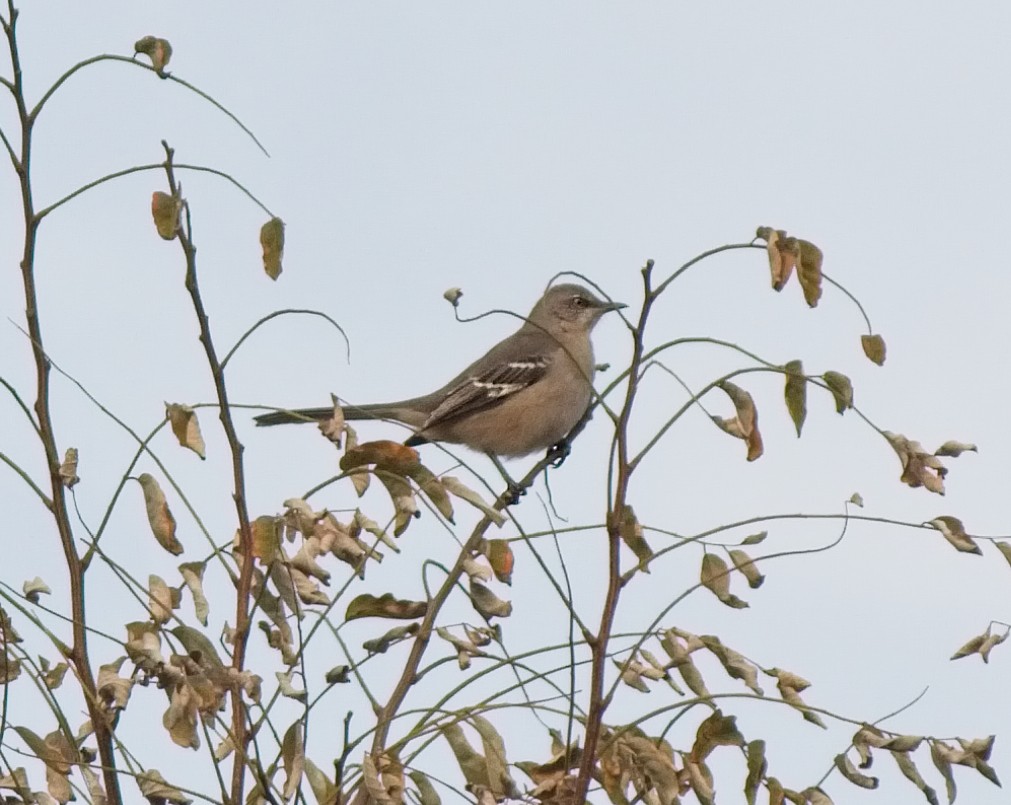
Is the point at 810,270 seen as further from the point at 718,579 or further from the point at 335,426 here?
the point at 335,426

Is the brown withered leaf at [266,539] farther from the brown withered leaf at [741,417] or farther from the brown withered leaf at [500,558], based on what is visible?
the brown withered leaf at [741,417]

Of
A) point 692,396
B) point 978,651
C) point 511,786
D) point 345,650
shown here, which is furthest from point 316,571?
point 978,651

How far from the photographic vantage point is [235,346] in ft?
7.84

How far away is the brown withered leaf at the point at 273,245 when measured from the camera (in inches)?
100

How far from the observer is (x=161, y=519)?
2512 mm

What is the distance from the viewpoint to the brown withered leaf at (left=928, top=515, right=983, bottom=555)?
2.37m

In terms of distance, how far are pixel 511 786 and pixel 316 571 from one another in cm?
50

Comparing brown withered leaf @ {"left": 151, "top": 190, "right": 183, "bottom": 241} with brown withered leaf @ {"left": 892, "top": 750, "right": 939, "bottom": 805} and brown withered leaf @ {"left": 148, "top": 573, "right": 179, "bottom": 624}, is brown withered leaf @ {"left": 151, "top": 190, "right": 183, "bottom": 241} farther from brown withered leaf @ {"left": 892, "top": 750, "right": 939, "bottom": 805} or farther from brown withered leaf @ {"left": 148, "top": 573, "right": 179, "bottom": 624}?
brown withered leaf @ {"left": 892, "top": 750, "right": 939, "bottom": 805}

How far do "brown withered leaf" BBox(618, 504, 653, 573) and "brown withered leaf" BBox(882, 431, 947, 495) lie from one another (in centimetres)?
48

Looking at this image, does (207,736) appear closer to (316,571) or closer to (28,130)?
(316,571)

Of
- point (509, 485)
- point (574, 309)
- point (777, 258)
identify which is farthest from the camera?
point (574, 309)

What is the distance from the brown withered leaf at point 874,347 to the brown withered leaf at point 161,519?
4.36 ft

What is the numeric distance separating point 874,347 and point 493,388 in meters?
5.90

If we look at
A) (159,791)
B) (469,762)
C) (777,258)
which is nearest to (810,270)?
(777,258)
